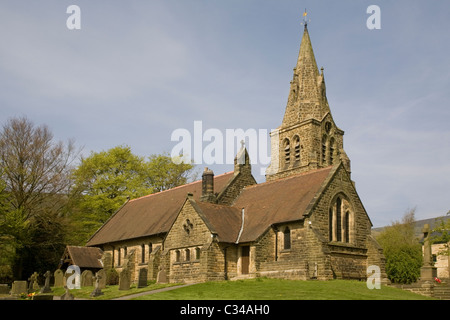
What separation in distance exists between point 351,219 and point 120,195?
31.5 m

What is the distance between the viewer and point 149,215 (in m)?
43.8

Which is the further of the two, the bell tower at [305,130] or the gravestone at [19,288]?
the bell tower at [305,130]

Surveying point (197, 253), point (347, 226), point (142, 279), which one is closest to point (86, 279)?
point (142, 279)

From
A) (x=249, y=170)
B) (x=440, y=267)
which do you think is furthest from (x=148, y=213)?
(x=440, y=267)

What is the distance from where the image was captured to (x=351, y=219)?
33.6 metres

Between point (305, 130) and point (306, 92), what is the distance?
4.67m

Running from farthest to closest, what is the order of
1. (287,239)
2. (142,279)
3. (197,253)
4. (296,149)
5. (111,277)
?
(296,149)
(111,277)
(197,253)
(287,239)
(142,279)

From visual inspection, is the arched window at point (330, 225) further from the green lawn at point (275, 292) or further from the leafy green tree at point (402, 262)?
the leafy green tree at point (402, 262)

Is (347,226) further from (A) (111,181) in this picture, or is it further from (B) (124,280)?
(A) (111,181)

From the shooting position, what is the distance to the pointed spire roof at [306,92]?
51344mm

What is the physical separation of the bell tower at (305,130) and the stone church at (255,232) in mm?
9197

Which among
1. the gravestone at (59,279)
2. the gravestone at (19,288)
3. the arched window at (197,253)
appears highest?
the arched window at (197,253)

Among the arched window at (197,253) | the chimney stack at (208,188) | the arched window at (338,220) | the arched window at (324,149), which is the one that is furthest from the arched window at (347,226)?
the arched window at (324,149)
